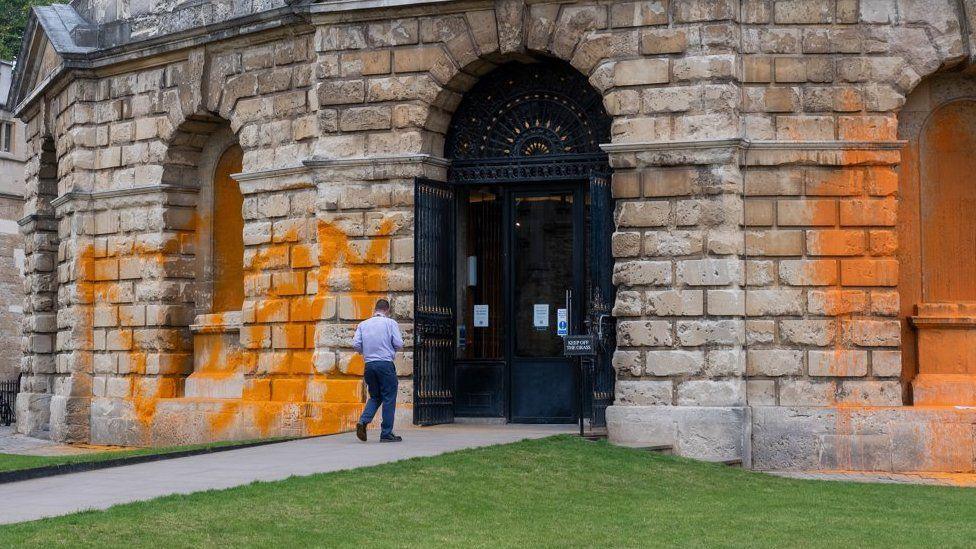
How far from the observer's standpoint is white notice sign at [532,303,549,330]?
63.4ft

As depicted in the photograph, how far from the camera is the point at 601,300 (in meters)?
17.9

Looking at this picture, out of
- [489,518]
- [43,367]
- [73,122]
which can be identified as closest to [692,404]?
[489,518]

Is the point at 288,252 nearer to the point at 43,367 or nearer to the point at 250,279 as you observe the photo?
the point at 250,279

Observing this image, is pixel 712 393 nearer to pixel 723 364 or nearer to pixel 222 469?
pixel 723 364

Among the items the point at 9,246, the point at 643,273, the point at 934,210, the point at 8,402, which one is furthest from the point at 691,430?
the point at 9,246

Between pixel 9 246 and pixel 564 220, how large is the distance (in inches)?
1037

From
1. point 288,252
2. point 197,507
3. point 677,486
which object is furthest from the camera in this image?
point 288,252

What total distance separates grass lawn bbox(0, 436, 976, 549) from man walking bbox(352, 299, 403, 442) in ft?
6.14

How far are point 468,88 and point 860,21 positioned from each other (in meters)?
5.32

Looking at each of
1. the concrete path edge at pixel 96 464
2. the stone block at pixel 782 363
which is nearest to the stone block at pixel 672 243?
the stone block at pixel 782 363

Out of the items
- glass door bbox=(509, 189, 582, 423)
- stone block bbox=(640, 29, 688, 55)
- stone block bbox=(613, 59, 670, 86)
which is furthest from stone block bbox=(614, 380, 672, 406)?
stone block bbox=(640, 29, 688, 55)

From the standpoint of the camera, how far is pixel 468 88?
19.1 m

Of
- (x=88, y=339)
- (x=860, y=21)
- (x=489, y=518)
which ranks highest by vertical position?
(x=860, y=21)

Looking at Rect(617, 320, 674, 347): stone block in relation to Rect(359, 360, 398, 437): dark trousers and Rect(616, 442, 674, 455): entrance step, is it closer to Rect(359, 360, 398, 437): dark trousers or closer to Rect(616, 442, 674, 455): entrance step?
Rect(616, 442, 674, 455): entrance step
